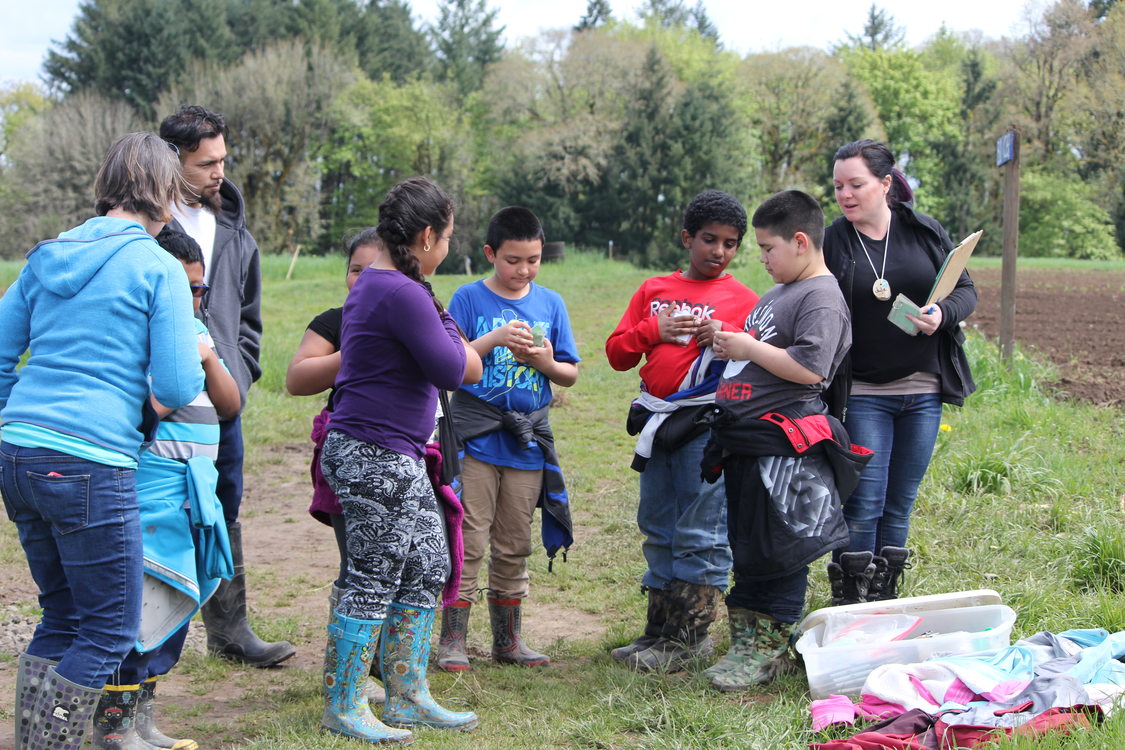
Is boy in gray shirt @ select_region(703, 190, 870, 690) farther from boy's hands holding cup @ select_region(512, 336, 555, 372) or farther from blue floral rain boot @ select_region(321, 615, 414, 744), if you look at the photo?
blue floral rain boot @ select_region(321, 615, 414, 744)

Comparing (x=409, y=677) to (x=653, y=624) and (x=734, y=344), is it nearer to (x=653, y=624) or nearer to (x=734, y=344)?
(x=653, y=624)

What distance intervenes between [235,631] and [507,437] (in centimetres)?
143

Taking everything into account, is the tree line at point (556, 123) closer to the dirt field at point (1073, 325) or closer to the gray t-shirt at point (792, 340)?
the dirt field at point (1073, 325)

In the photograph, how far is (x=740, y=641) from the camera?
147 inches

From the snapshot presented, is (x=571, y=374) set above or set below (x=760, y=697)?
above

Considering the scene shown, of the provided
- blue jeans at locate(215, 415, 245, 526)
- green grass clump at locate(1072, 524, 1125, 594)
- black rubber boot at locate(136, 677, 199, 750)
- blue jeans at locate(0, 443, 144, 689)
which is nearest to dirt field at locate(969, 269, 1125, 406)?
green grass clump at locate(1072, 524, 1125, 594)

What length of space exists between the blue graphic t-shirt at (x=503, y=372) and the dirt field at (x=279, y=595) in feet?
3.31

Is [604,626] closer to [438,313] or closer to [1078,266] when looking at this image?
[438,313]

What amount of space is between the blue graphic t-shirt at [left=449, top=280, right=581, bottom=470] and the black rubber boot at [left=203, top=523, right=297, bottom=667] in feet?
3.82

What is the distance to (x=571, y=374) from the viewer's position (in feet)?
13.3

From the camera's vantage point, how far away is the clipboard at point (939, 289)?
3.72 m

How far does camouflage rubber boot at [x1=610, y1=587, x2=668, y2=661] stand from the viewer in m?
4.12

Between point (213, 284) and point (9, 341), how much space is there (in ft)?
3.47

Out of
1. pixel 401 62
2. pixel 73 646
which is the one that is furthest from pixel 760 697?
pixel 401 62
